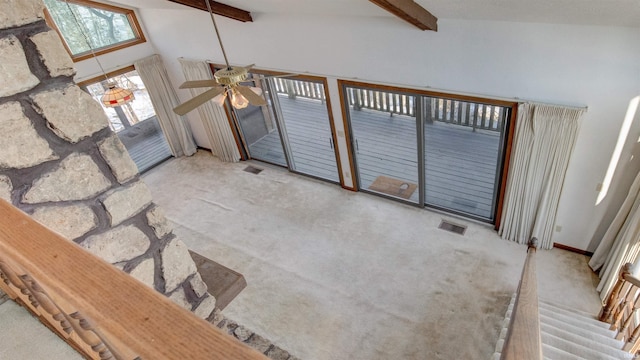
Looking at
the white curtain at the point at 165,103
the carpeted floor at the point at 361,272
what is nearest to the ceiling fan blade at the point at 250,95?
the carpeted floor at the point at 361,272

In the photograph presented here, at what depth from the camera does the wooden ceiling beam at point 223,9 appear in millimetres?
4426

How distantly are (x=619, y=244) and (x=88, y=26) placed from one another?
25.9 ft

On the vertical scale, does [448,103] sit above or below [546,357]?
below

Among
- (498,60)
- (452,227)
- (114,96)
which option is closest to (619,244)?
(452,227)

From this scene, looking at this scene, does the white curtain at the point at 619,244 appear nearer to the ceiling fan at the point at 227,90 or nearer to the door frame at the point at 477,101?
the door frame at the point at 477,101

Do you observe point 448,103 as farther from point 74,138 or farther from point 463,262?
point 74,138

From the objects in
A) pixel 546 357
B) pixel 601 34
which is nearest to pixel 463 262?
pixel 546 357

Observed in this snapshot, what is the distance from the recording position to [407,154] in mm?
6543

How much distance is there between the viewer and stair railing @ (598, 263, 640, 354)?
255 cm

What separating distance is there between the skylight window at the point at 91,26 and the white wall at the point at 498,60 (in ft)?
5.38

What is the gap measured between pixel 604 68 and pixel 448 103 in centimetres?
387

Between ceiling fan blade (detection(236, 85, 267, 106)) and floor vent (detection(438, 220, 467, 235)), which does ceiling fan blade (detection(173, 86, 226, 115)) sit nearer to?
ceiling fan blade (detection(236, 85, 267, 106))

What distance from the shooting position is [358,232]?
17.6ft

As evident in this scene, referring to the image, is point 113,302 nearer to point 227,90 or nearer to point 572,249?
point 227,90
